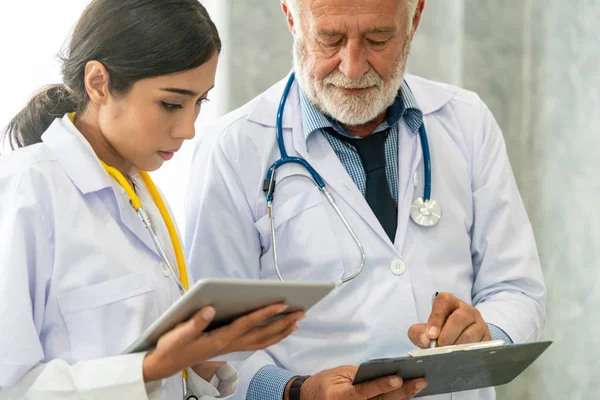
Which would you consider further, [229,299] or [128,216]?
[128,216]

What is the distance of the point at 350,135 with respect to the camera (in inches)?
77.5

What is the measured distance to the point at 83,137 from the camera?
1448 millimetres

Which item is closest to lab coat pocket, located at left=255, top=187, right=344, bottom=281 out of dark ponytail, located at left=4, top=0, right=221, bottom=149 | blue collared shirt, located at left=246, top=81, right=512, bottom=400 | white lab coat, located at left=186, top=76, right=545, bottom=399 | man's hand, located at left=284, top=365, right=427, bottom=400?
white lab coat, located at left=186, top=76, right=545, bottom=399

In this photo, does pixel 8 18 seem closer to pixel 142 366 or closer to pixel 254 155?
pixel 254 155

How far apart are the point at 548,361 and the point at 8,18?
2.17 metres

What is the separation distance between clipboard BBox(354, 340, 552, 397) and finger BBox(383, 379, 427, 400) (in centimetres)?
1

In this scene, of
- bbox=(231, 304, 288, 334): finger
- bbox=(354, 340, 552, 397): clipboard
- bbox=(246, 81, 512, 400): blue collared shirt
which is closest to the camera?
bbox=(231, 304, 288, 334): finger

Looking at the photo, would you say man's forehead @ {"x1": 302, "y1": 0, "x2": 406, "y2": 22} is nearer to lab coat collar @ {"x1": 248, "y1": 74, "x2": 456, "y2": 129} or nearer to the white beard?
the white beard

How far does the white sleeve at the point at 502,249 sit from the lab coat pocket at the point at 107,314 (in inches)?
33.8

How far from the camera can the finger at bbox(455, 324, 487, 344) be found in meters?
1.65

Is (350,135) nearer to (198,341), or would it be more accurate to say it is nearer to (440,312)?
(440,312)

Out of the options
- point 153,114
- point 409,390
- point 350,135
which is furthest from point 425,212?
point 153,114

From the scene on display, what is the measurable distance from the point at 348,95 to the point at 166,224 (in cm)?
55

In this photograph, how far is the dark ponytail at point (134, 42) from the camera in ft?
4.75
